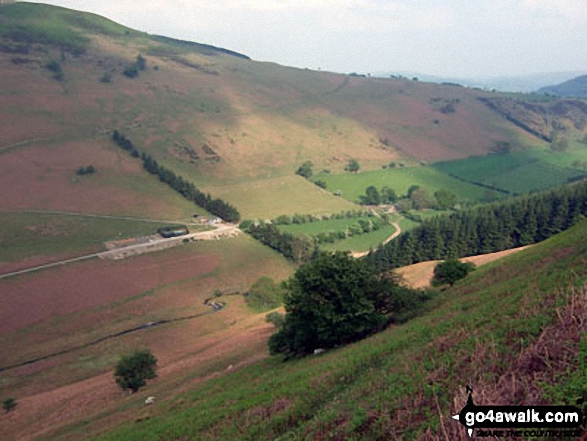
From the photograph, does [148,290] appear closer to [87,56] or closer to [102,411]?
[102,411]

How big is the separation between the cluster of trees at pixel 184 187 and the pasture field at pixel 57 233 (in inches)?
388

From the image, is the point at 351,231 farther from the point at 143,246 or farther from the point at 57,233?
the point at 57,233

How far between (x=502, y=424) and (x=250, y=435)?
12208mm

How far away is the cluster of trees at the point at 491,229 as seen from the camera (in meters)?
73.1

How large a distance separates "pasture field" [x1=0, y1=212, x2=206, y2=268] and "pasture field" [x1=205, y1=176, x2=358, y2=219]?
21236 mm

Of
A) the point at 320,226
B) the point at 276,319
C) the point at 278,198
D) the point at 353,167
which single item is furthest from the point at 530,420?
the point at 353,167

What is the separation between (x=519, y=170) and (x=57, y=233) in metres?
154

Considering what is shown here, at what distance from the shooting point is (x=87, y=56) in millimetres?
194750

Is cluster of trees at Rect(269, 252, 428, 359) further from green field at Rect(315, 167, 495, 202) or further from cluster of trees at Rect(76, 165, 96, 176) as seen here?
cluster of trees at Rect(76, 165, 96, 176)

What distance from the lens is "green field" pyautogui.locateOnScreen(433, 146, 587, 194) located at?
14988 centimetres

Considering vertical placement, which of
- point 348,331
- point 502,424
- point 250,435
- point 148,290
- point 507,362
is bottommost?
point 148,290

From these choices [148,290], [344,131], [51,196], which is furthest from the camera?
[344,131]

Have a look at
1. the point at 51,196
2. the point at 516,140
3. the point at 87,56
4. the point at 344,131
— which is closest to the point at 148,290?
the point at 51,196

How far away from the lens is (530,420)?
888cm
